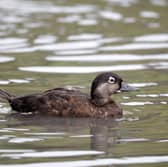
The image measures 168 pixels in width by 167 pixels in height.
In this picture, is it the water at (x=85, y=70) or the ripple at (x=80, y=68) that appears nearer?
the water at (x=85, y=70)

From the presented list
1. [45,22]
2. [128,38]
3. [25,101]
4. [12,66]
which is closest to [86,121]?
[25,101]

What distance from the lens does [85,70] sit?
17.1 metres

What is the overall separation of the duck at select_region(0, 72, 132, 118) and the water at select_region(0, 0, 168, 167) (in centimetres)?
18

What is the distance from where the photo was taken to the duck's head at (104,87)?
45.0 ft

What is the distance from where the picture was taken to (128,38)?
68.7ft

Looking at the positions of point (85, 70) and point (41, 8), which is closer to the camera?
point (85, 70)

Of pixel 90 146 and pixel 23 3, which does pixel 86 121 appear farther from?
pixel 23 3

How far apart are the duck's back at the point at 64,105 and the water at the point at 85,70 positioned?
18cm

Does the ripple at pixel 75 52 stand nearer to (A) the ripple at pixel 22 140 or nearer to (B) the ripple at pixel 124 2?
(B) the ripple at pixel 124 2

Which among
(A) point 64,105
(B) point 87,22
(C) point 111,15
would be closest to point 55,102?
(A) point 64,105

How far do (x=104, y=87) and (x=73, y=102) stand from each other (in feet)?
1.74

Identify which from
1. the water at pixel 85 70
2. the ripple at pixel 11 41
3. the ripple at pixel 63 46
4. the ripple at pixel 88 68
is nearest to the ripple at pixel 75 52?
the water at pixel 85 70

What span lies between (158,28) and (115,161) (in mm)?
12020

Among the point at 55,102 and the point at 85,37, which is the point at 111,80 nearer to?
the point at 55,102
